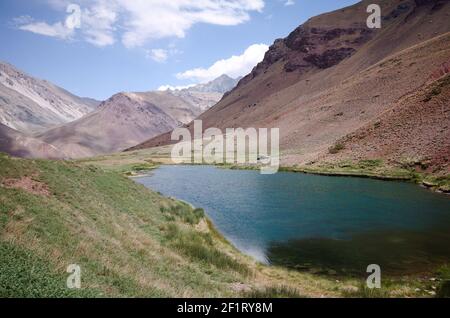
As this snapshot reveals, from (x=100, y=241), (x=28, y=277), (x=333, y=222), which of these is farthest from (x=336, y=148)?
(x=28, y=277)

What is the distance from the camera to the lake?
26.2 metres

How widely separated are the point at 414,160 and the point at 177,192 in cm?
3952

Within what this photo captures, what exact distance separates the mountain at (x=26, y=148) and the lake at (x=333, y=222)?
7134 cm

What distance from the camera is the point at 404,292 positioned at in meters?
19.2

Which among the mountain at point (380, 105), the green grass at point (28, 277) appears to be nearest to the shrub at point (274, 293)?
the green grass at point (28, 277)

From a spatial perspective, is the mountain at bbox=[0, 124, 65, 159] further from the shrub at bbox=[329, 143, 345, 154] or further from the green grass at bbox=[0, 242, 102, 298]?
the green grass at bbox=[0, 242, 102, 298]

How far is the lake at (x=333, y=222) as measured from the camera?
85.9 feet

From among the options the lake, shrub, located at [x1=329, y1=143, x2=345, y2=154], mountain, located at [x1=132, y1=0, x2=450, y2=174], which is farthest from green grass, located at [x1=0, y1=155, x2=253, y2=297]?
shrub, located at [x1=329, y1=143, x2=345, y2=154]

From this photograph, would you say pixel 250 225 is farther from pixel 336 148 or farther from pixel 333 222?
pixel 336 148

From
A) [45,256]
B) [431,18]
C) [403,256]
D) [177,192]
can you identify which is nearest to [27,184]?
[45,256]

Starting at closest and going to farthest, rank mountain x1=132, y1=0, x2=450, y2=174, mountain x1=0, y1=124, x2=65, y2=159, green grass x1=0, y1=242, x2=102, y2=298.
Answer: green grass x1=0, y1=242, x2=102, y2=298
mountain x1=132, y1=0, x2=450, y2=174
mountain x1=0, y1=124, x2=65, y2=159

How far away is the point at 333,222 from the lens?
36.4 meters

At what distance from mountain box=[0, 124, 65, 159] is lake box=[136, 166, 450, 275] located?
71.3 metres
